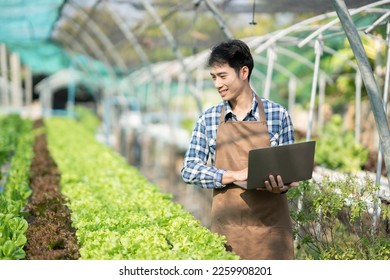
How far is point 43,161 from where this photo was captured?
903 cm

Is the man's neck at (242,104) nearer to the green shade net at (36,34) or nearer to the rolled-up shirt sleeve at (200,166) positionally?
the rolled-up shirt sleeve at (200,166)

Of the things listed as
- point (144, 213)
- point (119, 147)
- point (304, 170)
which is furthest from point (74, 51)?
point (304, 170)

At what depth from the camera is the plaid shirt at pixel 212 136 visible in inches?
141

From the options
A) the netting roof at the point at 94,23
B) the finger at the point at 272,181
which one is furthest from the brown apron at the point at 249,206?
the netting roof at the point at 94,23

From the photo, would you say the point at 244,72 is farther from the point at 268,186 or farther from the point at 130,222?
the point at 130,222

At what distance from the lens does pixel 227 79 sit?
357 cm

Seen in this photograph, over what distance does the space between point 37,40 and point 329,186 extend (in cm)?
1841

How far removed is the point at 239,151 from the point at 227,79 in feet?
1.23

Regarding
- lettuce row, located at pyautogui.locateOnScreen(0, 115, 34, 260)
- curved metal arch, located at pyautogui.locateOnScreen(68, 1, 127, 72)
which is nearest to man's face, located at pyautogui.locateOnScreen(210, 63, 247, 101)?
lettuce row, located at pyautogui.locateOnScreen(0, 115, 34, 260)

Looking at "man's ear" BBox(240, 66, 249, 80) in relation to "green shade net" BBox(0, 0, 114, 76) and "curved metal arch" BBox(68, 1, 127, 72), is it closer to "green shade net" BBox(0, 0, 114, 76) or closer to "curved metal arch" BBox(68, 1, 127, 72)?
"green shade net" BBox(0, 0, 114, 76)

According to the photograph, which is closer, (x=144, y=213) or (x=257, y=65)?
(x=144, y=213)

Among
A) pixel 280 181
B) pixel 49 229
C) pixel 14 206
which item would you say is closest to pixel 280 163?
pixel 280 181
